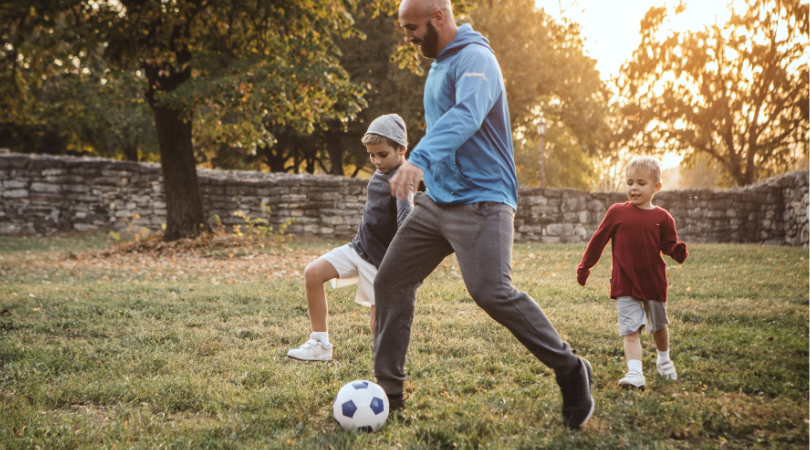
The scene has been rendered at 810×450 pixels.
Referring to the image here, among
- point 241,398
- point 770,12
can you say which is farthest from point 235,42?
point 770,12

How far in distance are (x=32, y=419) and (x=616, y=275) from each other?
379 cm

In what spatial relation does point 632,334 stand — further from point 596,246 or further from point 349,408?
point 349,408

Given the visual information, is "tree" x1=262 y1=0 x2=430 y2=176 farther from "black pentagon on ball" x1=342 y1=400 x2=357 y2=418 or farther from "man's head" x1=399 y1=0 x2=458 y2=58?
"black pentagon on ball" x1=342 y1=400 x2=357 y2=418

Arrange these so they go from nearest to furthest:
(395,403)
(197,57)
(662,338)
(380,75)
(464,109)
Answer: (464,109), (395,403), (662,338), (197,57), (380,75)

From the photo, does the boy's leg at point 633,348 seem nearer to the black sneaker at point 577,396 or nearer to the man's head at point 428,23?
the black sneaker at point 577,396

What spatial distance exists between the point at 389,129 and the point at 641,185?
1.79m

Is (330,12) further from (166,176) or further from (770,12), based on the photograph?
(770,12)

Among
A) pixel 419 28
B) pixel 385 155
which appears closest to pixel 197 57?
pixel 385 155

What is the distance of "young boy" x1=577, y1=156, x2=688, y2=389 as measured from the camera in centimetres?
364

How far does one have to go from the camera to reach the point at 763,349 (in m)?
4.23

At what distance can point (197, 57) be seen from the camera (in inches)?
412

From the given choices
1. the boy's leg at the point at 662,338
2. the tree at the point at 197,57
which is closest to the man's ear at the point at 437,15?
the boy's leg at the point at 662,338

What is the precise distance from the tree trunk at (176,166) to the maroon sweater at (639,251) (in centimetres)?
1032

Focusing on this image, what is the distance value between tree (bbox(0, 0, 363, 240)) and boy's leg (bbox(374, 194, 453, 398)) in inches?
320
